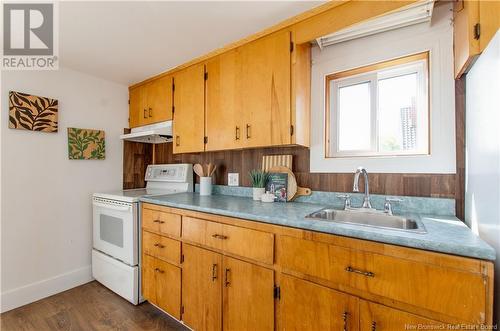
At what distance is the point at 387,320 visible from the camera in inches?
36.8

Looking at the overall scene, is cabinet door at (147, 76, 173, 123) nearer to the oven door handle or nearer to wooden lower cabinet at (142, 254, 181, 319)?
the oven door handle

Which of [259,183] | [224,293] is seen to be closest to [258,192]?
[259,183]

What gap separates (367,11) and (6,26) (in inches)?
93.4

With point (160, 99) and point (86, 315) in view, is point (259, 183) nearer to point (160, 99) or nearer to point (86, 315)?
point (160, 99)

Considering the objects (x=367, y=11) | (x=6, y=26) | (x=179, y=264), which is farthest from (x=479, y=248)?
(x=6, y=26)

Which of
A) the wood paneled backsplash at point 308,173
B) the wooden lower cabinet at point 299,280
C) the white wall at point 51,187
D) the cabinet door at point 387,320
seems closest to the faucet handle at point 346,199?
the wood paneled backsplash at point 308,173

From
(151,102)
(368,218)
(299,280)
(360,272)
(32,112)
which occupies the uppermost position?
(151,102)

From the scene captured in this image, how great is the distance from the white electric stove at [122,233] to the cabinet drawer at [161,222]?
0.11 meters

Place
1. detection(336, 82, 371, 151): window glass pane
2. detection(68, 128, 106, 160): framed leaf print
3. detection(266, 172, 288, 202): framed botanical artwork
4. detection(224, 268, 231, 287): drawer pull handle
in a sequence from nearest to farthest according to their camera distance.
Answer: detection(224, 268, 231, 287): drawer pull handle < detection(336, 82, 371, 151): window glass pane < detection(266, 172, 288, 202): framed botanical artwork < detection(68, 128, 106, 160): framed leaf print

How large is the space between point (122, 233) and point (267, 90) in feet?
5.85

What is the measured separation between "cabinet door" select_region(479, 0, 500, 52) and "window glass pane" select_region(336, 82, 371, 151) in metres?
0.71

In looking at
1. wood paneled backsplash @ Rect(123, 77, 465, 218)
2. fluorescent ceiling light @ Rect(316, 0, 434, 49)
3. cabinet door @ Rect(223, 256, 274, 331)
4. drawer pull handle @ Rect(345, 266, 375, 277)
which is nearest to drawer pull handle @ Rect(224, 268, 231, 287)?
cabinet door @ Rect(223, 256, 274, 331)

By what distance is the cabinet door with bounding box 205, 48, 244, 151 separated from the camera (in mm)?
1864

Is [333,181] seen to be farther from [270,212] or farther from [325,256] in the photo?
[325,256]
